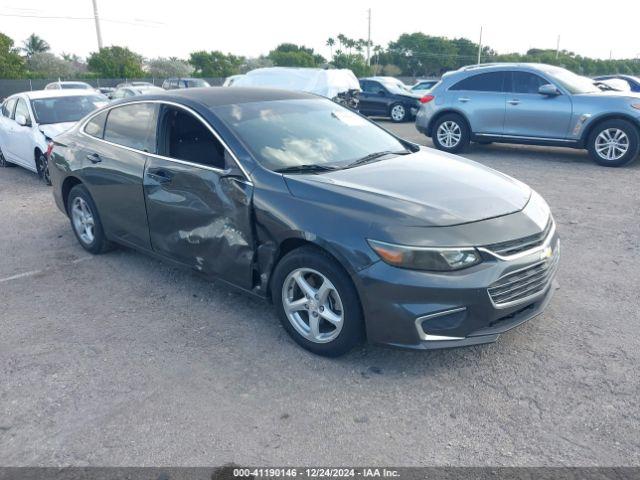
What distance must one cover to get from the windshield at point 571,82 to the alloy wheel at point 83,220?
8.13 meters

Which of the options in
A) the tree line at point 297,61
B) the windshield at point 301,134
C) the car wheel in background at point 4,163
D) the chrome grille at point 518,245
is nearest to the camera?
the chrome grille at point 518,245

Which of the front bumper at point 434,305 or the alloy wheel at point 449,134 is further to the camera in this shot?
the alloy wheel at point 449,134

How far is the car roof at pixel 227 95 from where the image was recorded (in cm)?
456

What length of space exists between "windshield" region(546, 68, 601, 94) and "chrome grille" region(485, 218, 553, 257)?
730cm

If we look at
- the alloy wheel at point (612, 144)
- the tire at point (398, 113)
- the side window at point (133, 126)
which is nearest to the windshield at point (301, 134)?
the side window at point (133, 126)

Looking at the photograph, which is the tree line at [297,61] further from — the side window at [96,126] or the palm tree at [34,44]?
the side window at [96,126]

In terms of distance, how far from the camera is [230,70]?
187 feet

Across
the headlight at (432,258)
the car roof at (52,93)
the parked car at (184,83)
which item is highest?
the car roof at (52,93)

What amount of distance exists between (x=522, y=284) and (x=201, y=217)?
2.30 m

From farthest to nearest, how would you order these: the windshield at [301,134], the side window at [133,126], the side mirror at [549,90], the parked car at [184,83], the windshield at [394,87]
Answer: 1. the parked car at [184,83]
2. the windshield at [394,87]
3. the side mirror at [549,90]
4. the side window at [133,126]
5. the windshield at [301,134]

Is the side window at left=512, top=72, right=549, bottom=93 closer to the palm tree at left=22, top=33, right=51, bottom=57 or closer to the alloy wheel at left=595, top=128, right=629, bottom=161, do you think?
the alloy wheel at left=595, top=128, right=629, bottom=161

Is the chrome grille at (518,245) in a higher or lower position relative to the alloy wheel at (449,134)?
higher

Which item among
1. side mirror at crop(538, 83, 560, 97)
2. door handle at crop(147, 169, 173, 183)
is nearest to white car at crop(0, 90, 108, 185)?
door handle at crop(147, 169, 173, 183)

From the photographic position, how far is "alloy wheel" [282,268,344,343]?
140 inches
